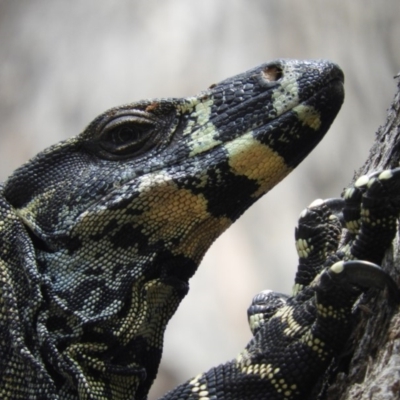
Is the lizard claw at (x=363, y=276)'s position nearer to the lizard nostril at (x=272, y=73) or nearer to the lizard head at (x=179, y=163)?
the lizard head at (x=179, y=163)

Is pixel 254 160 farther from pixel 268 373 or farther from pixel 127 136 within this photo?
pixel 268 373

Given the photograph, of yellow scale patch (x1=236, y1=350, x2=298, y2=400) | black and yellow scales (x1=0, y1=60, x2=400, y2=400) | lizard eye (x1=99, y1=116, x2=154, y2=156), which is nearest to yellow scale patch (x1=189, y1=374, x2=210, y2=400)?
black and yellow scales (x1=0, y1=60, x2=400, y2=400)

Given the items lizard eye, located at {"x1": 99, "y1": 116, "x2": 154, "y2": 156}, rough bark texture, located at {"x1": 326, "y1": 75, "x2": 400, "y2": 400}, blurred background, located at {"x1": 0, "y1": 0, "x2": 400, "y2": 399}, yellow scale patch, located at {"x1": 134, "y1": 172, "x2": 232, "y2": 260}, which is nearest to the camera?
rough bark texture, located at {"x1": 326, "y1": 75, "x2": 400, "y2": 400}

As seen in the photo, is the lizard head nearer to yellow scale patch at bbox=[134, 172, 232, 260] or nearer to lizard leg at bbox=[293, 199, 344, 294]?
yellow scale patch at bbox=[134, 172, 232, 260]

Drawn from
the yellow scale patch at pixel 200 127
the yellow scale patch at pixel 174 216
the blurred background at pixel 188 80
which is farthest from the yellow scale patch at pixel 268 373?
the blurred background at pixel 188 80

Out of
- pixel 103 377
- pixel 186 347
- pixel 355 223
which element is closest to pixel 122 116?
pixel 103 377

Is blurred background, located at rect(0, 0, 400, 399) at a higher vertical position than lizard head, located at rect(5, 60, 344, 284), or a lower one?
higher

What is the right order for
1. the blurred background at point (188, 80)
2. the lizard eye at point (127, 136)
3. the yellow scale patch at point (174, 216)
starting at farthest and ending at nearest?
the blurred background at point (188, 80)
the lizard eye at point (127, 136)
the yellow scale patch at point (174, 216)
